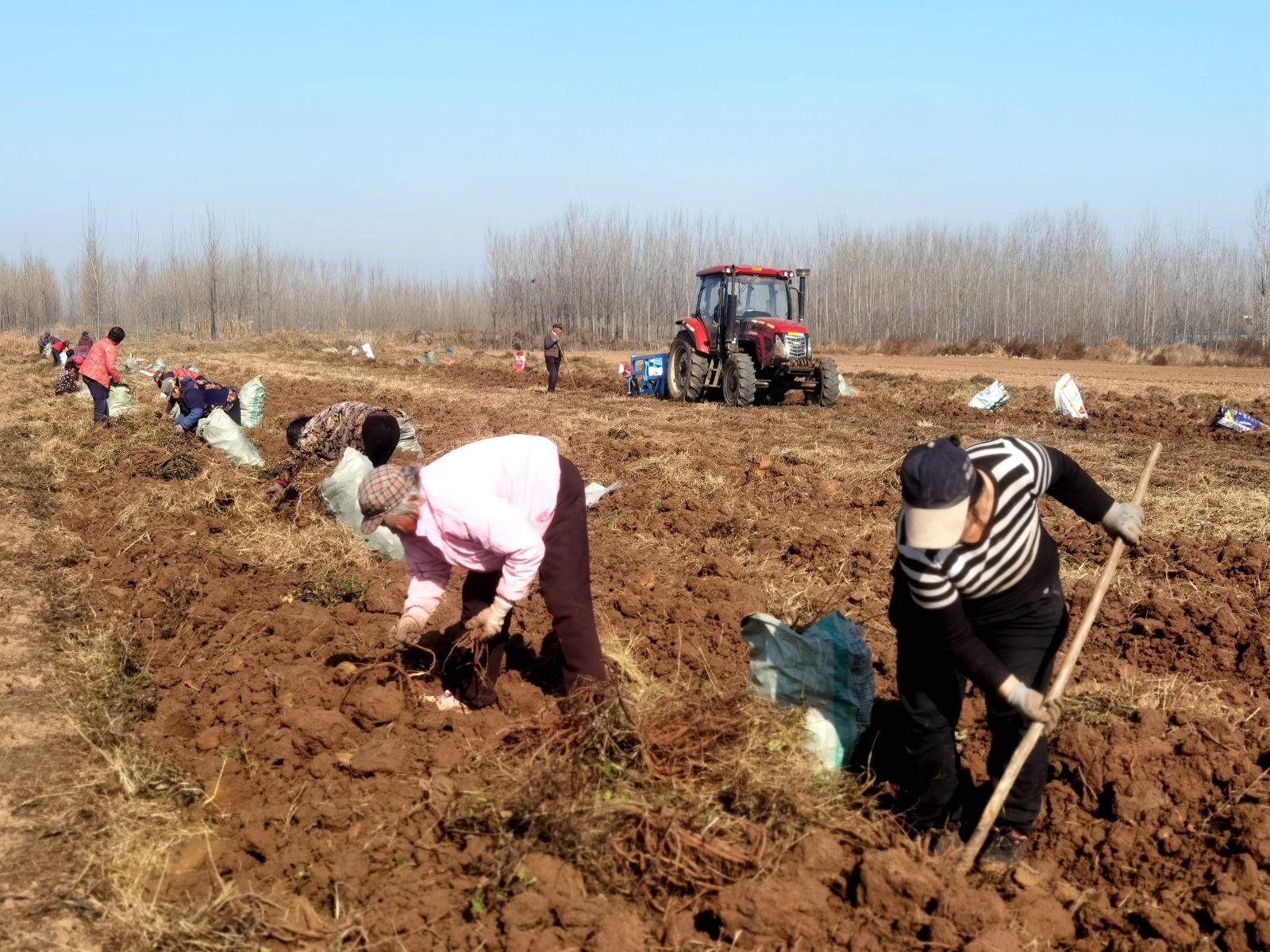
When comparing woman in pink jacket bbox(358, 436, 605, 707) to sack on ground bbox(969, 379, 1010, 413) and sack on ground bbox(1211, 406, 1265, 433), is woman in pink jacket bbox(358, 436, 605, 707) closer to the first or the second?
sack on ground bbox(1211, 406, 1265, 433)

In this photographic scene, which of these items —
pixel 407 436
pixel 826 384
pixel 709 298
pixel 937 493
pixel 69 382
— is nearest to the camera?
pixel 937 493

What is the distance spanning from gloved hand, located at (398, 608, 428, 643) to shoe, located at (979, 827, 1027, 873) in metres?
2.17

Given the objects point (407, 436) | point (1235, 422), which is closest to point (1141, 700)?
point (407, 436)

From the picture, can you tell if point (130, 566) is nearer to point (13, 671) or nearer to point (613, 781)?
point (13, 671)

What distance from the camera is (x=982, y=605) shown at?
135 inches

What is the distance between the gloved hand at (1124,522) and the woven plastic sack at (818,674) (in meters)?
1.09

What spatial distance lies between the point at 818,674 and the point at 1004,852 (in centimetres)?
94

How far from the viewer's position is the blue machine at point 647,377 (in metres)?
20.6

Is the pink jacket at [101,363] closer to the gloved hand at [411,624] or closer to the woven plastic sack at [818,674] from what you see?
the gloved hand at [411,624]

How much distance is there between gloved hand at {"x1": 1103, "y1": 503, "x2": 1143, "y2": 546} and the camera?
3.55m

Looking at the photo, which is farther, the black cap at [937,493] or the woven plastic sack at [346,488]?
the woven plastic sack at [346,488]

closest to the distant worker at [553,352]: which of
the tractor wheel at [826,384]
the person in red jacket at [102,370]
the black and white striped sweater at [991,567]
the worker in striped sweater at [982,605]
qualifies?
the tractor wheel at [826,384]

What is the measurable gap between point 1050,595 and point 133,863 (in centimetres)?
314

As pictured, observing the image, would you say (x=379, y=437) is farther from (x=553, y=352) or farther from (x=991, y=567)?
(x=553, y=352)
